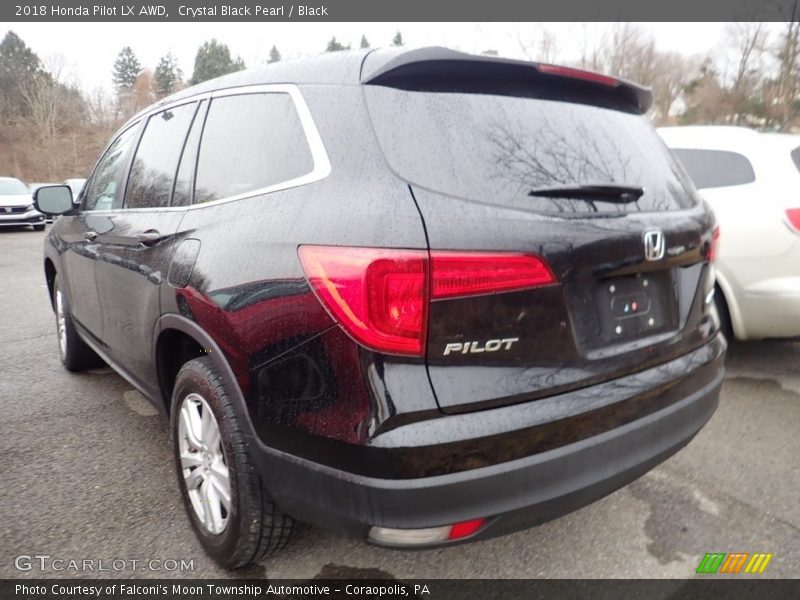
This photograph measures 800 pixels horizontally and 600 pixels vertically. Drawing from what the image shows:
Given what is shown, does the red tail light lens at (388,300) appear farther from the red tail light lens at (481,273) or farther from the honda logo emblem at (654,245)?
the honda logo emblem at (654,245)

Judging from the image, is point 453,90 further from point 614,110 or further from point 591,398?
point 591,398

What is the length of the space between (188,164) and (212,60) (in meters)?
62.3

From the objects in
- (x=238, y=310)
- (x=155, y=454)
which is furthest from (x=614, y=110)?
(x=155, y=454)

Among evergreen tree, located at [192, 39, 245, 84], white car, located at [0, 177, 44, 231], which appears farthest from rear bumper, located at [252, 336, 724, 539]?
evergreen tree, located at [192, 39, 245, 84]

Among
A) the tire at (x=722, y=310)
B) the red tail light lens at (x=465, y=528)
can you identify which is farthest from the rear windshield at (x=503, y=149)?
the tire at (x=722, y=310)

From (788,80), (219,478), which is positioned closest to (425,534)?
(219,478)

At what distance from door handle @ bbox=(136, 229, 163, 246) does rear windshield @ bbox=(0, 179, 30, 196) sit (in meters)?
16.7

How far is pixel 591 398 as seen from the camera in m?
1.60

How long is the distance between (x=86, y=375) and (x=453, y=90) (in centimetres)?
358

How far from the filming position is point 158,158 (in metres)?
2.62

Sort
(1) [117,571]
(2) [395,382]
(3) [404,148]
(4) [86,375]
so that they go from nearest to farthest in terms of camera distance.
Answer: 1. (2) [395,382]
2. (3) [404,148]
3. (1) [117,571]
4. (4) [86,375]

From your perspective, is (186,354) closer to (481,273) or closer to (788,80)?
(481,273)

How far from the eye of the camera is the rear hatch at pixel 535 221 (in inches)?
56.9

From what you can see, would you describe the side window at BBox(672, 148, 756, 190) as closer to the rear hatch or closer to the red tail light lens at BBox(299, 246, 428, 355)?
the rear hatch
